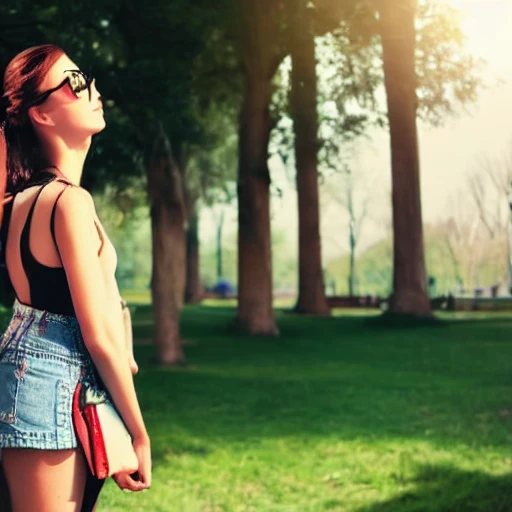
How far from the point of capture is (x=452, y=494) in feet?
16.5

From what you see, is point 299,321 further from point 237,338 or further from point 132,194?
point 132,194

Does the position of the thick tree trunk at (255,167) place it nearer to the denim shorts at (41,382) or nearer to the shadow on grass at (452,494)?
the shadow on grass at (452,494)

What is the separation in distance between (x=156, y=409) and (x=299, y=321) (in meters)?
5.36

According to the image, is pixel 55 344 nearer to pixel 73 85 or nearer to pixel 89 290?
pixel 89 290

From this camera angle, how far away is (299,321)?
41.4 feet

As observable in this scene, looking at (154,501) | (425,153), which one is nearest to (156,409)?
(154,501)

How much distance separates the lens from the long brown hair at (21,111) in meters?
1.98

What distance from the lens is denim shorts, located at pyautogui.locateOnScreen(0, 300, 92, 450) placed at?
179 centimetres

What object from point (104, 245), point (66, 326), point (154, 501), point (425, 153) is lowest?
point (154, 501)

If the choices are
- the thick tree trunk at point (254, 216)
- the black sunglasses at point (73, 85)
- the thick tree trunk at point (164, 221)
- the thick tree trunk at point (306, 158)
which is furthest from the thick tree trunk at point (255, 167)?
the black sunglasses at point (73, 85)

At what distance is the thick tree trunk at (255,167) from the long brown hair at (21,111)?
7487mm

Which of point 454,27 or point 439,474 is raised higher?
point 454,27

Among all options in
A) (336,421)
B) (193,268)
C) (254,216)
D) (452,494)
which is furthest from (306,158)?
(193,268)

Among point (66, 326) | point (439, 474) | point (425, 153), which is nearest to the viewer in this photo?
point (66, 326)
